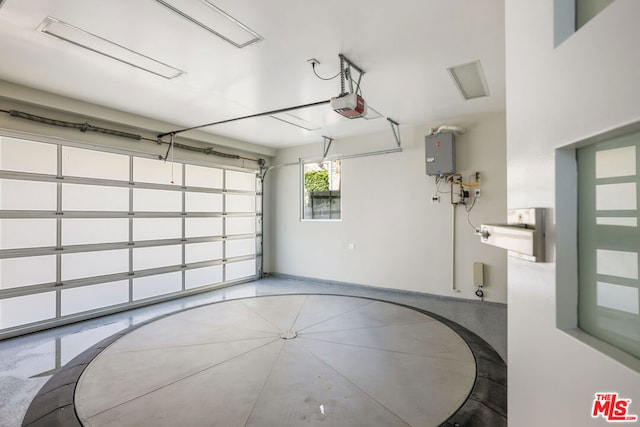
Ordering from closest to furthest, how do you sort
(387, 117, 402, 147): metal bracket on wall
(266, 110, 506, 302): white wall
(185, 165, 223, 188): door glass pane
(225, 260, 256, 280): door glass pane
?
(266, 110, 506, 302): white wall < (387, 117, 402, 147): metal bracket on wall < (185, 165, 223, 188): door glass pane < (225, 260, 256, 280): door glass pane

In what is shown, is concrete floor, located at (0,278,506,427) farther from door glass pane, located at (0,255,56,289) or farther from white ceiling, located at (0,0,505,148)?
white ceiling, located at (0,0,505,148)

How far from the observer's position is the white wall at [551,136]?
0.41 m

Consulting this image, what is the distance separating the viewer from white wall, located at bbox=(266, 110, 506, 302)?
4719mm

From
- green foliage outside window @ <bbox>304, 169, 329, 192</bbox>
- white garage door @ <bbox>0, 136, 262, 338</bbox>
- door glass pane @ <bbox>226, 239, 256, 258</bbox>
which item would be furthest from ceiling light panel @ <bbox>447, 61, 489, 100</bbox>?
door glass pane @ <bbox>226, 239, 256, 258</bbox>

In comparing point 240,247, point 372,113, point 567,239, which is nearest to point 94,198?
point 240,247

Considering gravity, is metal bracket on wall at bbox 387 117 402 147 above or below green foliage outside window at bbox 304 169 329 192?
above

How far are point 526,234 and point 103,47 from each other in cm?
375

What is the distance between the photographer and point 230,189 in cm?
657

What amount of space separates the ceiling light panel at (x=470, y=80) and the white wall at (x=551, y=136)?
2917 mm

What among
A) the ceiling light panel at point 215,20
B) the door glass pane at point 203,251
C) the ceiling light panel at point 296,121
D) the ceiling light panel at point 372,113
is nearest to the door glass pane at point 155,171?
the door glass pane at point 203,251

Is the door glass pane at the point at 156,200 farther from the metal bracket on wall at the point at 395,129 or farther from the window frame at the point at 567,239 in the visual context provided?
the window frame at the point at 567,239

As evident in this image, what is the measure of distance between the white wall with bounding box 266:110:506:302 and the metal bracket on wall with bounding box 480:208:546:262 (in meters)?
4.50

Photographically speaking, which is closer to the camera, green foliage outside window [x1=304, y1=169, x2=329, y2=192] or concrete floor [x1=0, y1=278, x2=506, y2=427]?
concrete floor [x1=0, y1=278, x2=506, y2=427]

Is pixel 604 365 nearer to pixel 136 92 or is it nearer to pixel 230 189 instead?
pixel 136 92
